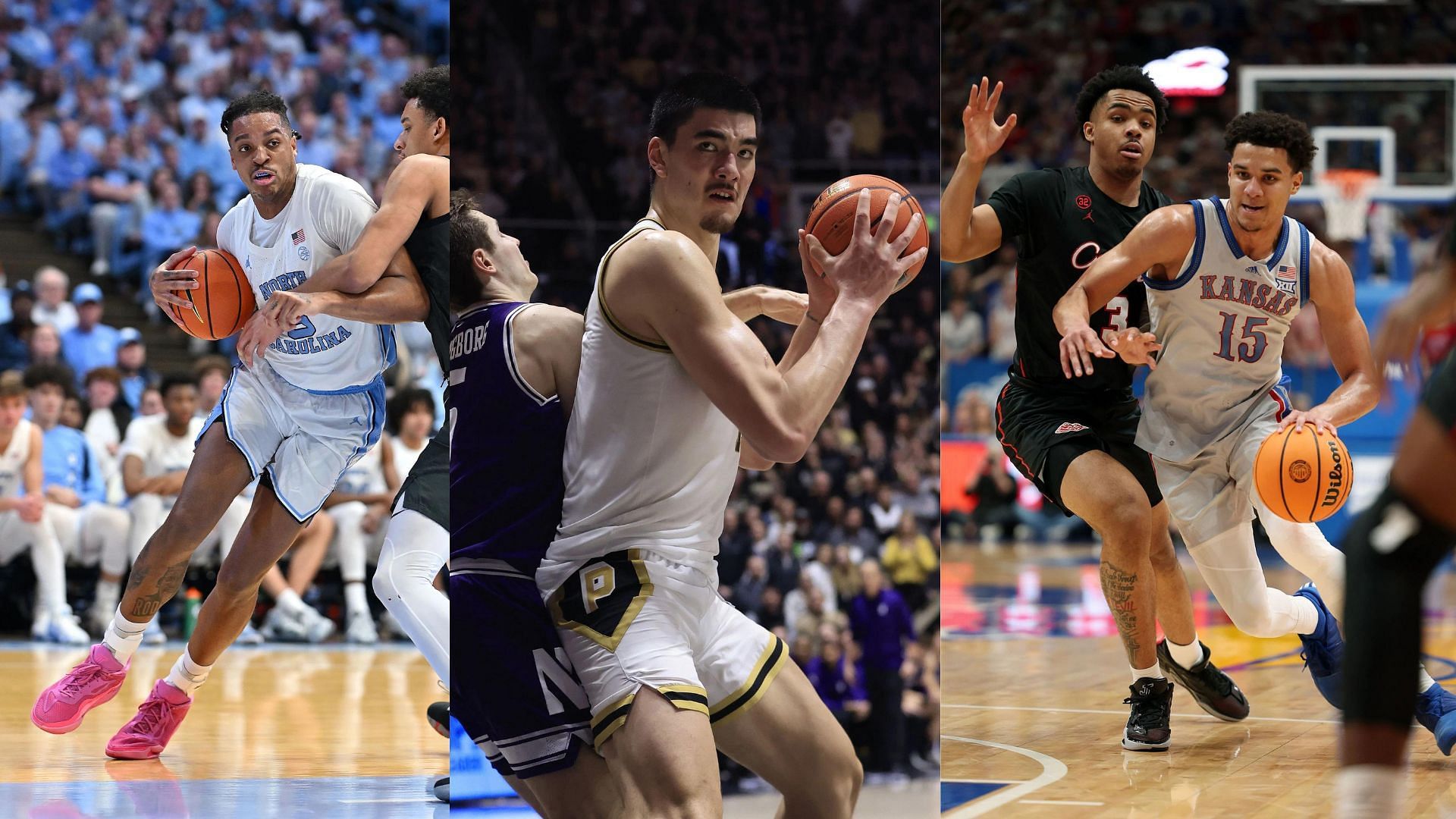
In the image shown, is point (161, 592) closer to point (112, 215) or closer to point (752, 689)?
point (752, 689)

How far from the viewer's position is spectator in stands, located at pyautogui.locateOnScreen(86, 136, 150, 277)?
1127 centimetres

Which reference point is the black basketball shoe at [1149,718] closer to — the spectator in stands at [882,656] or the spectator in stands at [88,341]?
the spectator in stands at [882,656]

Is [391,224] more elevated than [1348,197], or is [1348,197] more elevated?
[1348,197]

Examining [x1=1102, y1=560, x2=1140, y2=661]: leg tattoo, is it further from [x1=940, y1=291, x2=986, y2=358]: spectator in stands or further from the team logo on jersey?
[x1=940, y1=291, x2=986, y2=358]: spectator in stands

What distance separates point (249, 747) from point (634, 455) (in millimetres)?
3009

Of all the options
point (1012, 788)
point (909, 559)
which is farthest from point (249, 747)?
point (909, 559)

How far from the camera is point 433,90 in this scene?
424 cm

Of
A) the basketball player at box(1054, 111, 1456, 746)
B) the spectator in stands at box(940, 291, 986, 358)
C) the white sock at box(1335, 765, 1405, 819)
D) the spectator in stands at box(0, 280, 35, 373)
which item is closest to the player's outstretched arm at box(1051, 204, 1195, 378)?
the basketball player at box(1054, 111, 1456, 746)

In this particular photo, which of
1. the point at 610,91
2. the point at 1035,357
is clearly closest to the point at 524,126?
the point at 610,91

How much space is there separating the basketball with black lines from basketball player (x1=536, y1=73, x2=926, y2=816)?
2.21 m

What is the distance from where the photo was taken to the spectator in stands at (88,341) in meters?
9.69

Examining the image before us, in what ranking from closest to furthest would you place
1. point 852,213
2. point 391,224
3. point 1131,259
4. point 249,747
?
point 852,213 → point 391,224 → point 1131,259 → point 249,747

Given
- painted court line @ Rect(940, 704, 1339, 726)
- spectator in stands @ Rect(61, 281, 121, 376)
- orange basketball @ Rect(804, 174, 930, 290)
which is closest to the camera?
orange basketball @ Rect(804, 174, 930, 290)

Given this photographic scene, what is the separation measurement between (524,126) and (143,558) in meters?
2.53
